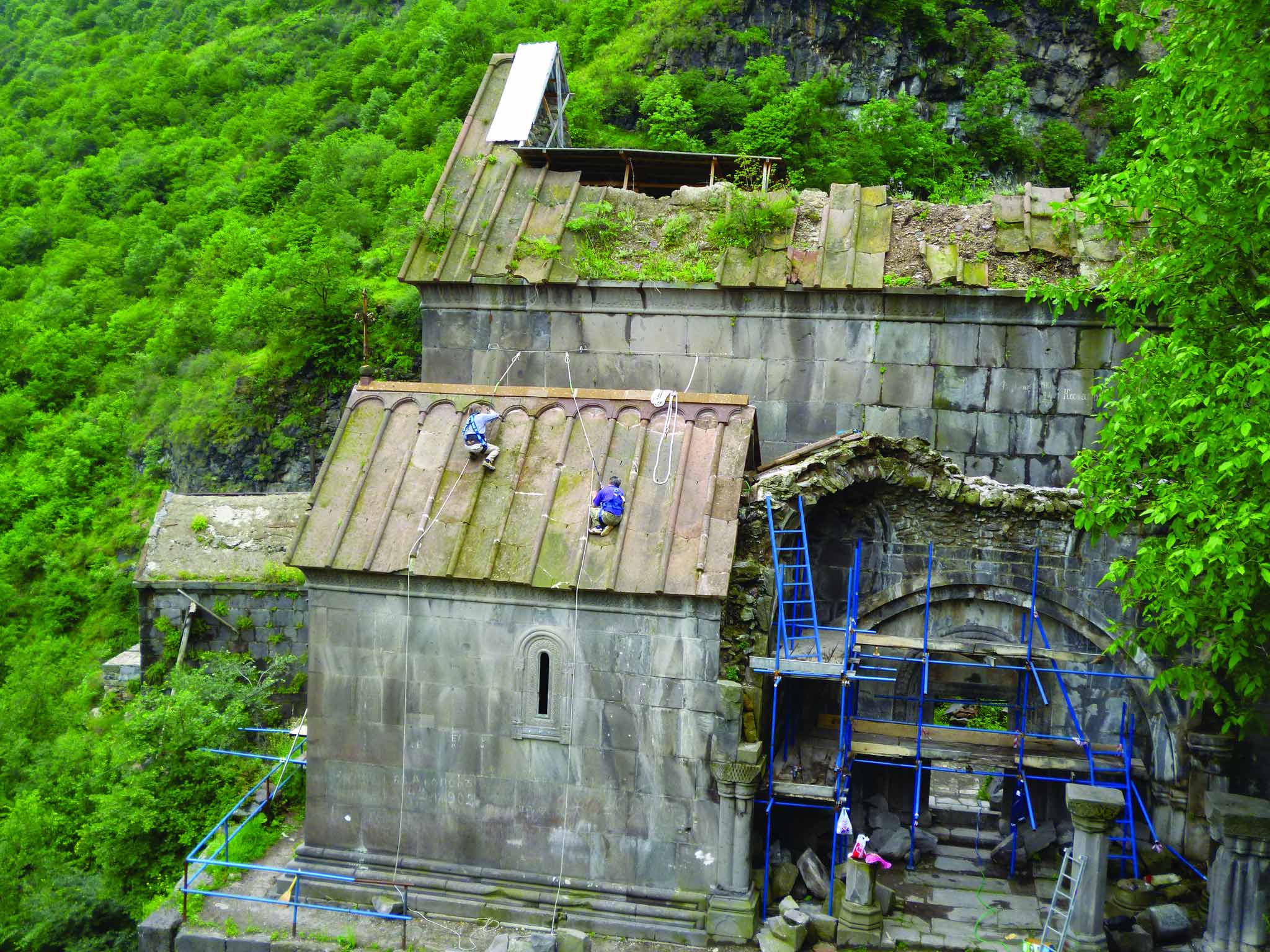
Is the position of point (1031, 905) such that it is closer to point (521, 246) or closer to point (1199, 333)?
point (1199, 333)

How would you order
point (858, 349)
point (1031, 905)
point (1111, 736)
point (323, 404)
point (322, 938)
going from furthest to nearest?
1. point (323, 404)
2. point (858, 349)
3. point (1111, 736)
4. point (1031, 905)
5. point (322, 938)

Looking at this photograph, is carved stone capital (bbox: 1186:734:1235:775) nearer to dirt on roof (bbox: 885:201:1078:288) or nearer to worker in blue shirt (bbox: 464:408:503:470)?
dirt on roof (bbox: 885:201:1078:288)

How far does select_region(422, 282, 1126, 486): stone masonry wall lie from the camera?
13.1m

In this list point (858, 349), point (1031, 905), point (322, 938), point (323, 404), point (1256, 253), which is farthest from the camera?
point (323, 404)

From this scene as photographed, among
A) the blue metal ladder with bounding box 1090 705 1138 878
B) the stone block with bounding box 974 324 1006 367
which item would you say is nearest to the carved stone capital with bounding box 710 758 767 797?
the blue metal ladder with bounding box 1090 705 1138 878

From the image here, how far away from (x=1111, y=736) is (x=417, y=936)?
311 inches

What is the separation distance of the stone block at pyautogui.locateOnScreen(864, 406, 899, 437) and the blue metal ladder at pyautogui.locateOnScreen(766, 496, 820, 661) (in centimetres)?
218

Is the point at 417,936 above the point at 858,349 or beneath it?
beneath

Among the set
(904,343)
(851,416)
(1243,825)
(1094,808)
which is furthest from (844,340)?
(1243,825)

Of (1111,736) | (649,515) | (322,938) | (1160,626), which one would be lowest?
(322,938)

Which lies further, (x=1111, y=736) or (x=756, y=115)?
(x=756, y=115)

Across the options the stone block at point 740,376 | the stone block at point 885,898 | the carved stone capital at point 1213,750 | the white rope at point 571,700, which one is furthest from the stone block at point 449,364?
the carved stone capital at point 1213,750

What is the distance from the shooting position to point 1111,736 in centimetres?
1177

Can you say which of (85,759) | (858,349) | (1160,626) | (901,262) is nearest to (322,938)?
(85,759)
